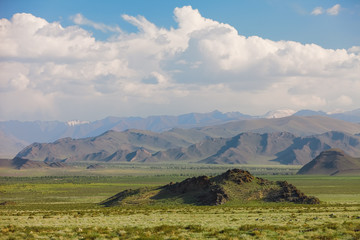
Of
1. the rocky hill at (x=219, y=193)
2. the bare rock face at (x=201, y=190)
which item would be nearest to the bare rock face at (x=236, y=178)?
the rocky hill at (x=219, y=193)

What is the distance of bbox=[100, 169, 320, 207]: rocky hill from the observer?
8331 cm

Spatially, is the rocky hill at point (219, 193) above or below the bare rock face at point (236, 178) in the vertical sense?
below

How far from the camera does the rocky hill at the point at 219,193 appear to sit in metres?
83.3

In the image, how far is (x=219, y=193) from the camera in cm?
8431

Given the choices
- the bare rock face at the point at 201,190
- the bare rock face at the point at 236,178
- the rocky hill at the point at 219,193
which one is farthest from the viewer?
the bare rock face at the point at 236,178

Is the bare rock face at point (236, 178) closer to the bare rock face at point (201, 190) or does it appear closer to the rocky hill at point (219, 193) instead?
the rocky hill at point (219, 193)

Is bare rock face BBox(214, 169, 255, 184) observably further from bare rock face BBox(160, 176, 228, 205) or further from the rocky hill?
bare rock face BBox(160, 176, 228, 205)

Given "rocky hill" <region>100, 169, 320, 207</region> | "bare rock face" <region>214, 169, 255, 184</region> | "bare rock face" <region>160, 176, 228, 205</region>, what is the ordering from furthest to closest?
"bare rock face" <region>214, 169, 255, 184</region>
"rocky hill" <region>100, 169, 320, 207</region>
"bare rock face" <region>160, 176, 228, 205</region>

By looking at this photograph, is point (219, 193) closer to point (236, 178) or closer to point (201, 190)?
point (201, 190)

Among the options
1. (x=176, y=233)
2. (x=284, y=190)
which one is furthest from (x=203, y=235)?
(x=284, y=190)

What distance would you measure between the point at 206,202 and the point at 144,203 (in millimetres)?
13883

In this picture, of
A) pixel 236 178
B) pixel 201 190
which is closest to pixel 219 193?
pixel 201 190

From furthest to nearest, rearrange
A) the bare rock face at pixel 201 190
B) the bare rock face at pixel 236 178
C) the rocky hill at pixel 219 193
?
the bare rock face at pixel 236 178, the rocky hill at pixel 219 193, the bare rock face at pixel 201 190

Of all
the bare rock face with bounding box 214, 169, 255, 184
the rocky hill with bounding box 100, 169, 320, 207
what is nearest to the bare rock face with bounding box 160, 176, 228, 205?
the rocky hill with bounding box 100, 169, 320, 207
